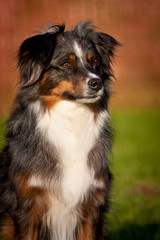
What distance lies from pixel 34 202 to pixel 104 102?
1.40 metres

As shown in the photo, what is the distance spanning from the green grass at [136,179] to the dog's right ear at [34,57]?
114cm

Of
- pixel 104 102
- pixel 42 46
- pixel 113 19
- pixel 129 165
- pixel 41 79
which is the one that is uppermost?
pixel 42 46

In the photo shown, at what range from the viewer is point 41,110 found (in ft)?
14.5

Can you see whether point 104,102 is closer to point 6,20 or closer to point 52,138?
point 52,138

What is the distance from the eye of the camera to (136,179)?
29.0ft

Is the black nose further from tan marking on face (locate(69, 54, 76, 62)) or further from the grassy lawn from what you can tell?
the grassy lawn

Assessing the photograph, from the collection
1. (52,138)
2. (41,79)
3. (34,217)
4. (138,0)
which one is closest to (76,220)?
(34,217)

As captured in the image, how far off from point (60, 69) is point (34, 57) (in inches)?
12.7

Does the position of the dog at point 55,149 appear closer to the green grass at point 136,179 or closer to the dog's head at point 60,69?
the dog's head at point 60,69

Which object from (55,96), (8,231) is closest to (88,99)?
(55,96)

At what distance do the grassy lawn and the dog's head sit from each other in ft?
2.30

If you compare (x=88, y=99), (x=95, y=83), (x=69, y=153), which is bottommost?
(x=69, y=153)

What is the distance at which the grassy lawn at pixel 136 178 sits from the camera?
570 cm

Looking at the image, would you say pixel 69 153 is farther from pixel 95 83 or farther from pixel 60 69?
pixel 60 69
